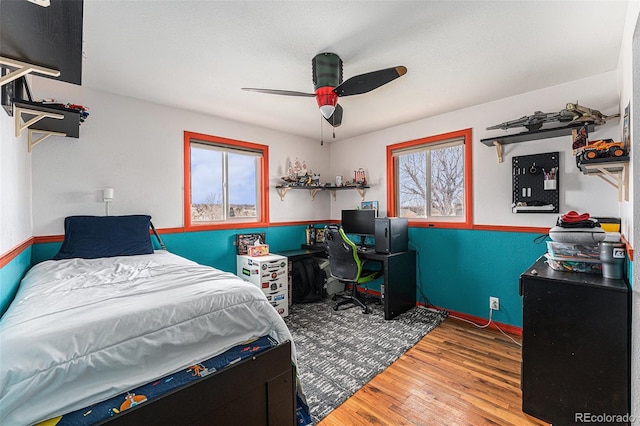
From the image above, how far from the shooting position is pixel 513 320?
9.24 ft

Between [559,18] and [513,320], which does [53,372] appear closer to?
[559,18]

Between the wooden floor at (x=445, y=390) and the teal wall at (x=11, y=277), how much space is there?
183 centimetres

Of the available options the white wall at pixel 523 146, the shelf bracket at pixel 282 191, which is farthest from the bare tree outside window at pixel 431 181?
the shelf bracket at pixel 282 191

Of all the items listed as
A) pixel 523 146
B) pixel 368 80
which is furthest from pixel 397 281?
pixel 368 80

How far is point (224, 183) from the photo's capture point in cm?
354

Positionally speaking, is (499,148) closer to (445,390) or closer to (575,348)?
(575,348)

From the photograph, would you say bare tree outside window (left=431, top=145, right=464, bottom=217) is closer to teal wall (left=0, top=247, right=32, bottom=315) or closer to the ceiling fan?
the ceiling fan

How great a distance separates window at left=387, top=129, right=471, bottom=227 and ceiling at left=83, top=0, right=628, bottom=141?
2.12 ft

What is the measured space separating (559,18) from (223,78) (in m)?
2.36

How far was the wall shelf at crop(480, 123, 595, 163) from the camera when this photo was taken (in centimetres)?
234

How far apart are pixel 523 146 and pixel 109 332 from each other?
3.47 metres

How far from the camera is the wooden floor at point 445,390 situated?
1700mm

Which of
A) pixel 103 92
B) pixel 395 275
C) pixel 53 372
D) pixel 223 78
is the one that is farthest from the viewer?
pixel 395 275

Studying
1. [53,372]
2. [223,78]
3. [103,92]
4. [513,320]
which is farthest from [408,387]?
[103,92]
